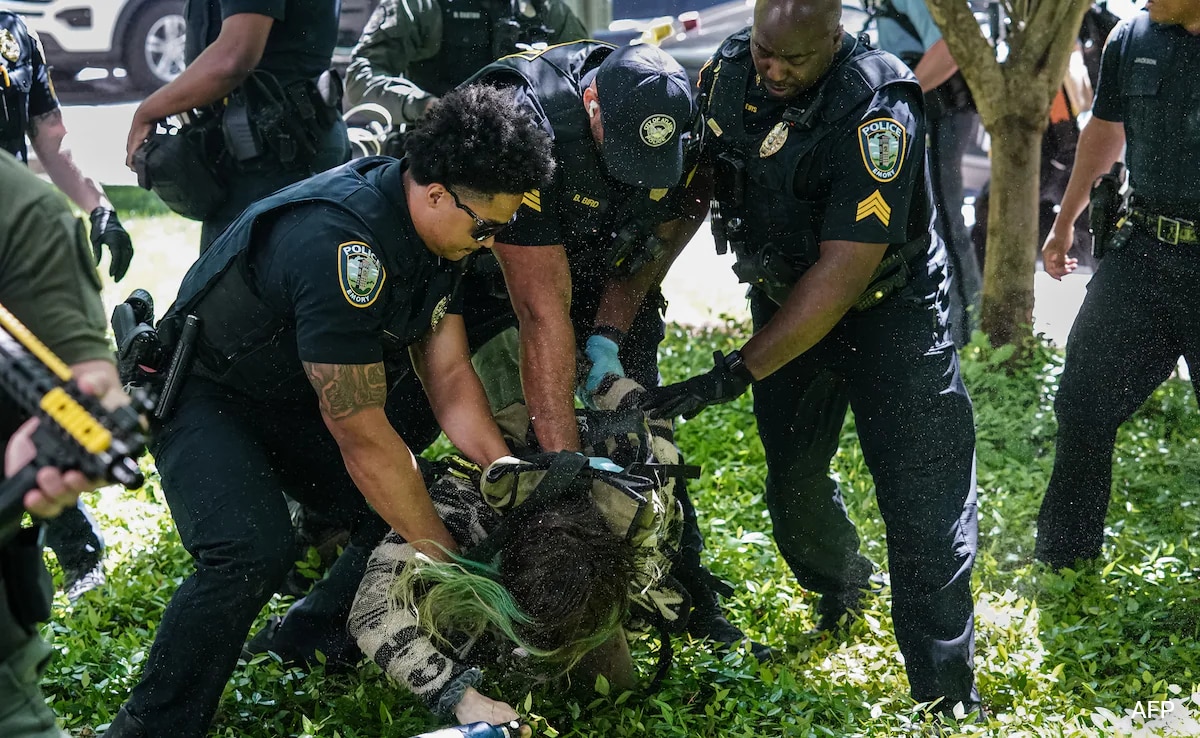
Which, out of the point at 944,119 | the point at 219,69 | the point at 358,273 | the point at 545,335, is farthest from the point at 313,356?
the point at 944,119

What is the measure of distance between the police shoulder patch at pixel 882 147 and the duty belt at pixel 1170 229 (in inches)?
51.9

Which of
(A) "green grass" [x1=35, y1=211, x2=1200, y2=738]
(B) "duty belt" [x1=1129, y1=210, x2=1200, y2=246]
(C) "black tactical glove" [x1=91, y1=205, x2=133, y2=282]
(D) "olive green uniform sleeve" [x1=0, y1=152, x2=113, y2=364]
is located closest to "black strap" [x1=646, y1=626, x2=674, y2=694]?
(A) "green grass" [x1=35, y1=211, x2=1200, y2=738]

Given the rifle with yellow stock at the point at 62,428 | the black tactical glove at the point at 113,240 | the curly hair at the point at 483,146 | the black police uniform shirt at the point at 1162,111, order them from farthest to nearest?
the black tactical glove at the point at 113,240 → the black police uniform shirt at the point at 1162,111 → the curly hair at the point at 483,146 → the rifle with yellow stock at the point at 62,428

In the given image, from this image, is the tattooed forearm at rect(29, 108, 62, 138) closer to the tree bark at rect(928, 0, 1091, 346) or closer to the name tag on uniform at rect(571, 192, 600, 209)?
the name tag on uniform at rect(571, 192, 600, 209)

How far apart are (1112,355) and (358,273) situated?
2.69 m

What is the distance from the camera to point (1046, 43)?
584cm

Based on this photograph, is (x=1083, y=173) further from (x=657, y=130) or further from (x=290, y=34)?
(x=290, y=34)

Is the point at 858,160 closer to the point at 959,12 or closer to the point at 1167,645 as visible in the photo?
the point at 1167,645

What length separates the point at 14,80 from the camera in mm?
4609

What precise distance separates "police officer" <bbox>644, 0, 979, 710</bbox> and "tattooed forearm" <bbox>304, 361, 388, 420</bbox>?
0.91 metres

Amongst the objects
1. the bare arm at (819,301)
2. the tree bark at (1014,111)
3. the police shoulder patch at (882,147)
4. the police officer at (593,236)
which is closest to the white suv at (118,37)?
the tree bark at (1014,111)

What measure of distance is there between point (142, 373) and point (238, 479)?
425mm

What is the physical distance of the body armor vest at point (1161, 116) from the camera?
412cm
